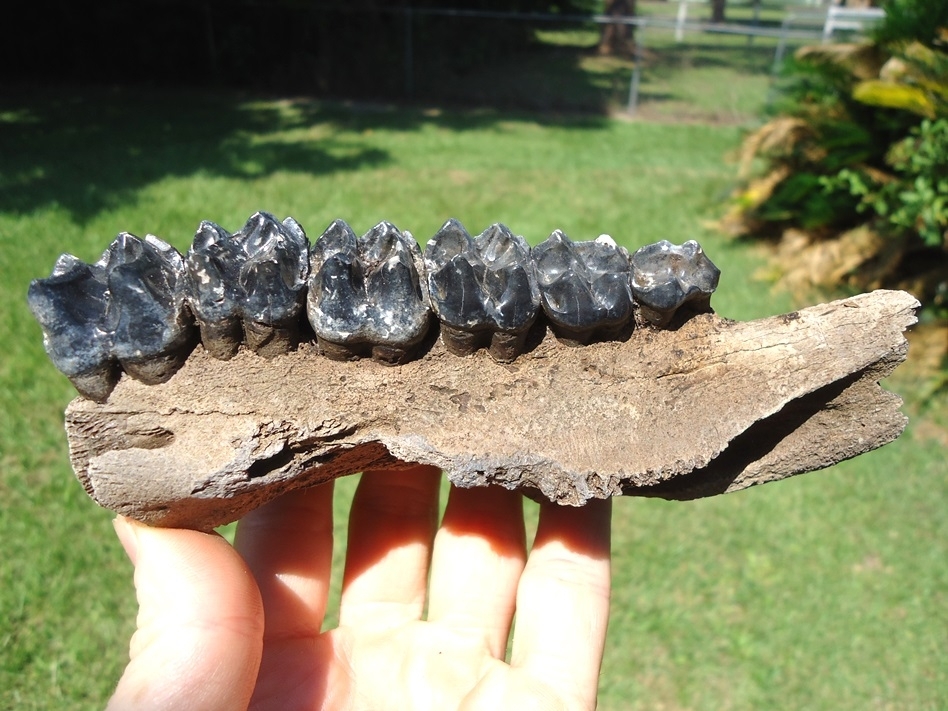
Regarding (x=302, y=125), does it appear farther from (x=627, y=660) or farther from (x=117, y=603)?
(x=627, y=660)

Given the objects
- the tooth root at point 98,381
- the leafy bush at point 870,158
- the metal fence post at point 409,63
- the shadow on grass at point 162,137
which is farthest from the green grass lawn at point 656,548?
the metal fence post at point 409,63

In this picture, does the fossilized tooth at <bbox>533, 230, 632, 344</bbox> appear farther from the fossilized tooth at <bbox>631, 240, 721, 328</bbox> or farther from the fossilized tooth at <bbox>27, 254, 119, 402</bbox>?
the fossilized tooth at <bbox>27, 254, 119, 402</bbox>

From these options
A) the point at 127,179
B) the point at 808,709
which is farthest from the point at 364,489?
the point at 127,179

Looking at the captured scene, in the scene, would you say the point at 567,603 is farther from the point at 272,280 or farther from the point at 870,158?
the point at 870,158

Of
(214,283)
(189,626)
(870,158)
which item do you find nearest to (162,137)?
(870,158)

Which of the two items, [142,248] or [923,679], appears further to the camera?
[923,679]

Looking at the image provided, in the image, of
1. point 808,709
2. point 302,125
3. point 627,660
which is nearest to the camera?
point 808,709

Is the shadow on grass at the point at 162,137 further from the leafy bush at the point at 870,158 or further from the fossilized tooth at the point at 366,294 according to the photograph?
the fossilized tooth at the point at 366,294
